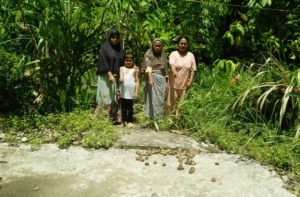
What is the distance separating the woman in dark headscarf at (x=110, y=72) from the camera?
5.69 m

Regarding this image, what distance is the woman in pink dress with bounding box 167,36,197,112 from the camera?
590 cm

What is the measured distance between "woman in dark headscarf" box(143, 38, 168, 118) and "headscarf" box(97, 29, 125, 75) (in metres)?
0.34

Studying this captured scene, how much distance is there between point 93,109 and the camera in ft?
20.8

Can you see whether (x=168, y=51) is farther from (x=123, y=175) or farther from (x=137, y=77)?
(x=123, y=175)

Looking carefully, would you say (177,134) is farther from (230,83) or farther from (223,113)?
(230,83)

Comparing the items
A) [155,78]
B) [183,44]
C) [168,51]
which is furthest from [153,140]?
[168,51]

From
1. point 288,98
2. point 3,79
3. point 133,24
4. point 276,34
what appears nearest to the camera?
point 288,98

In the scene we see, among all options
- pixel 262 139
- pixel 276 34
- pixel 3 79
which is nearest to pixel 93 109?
pixel 3 79

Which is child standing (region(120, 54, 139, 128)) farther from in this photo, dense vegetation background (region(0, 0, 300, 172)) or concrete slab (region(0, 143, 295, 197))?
concrete slab (region(0, 143, 295, 197))

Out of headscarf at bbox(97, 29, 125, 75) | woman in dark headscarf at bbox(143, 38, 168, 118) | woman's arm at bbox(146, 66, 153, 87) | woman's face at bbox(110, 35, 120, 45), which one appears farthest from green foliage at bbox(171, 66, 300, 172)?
woman's face at bbox(110, 35, 120, 45)

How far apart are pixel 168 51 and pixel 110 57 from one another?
6.22 ft

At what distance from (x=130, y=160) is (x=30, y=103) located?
2025 mm

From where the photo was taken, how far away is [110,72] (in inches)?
226

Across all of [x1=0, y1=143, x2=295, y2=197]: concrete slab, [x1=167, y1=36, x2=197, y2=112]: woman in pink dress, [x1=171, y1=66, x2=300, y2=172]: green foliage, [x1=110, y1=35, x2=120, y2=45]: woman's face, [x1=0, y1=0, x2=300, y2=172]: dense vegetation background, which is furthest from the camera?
[x1=167, y1=36, x2=197, y2=112]: woman in pink dress
